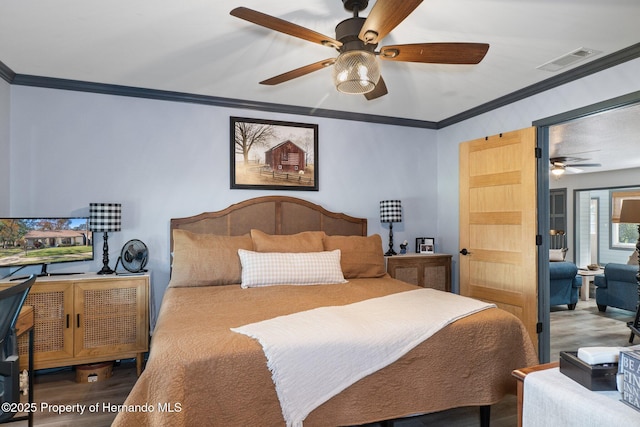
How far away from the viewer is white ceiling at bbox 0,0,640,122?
213 centimetres

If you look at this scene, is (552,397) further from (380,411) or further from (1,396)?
(1,396)

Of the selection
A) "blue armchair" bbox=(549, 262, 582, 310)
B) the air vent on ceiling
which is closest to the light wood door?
the air vent on ceiling

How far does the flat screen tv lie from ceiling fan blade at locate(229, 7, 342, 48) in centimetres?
245

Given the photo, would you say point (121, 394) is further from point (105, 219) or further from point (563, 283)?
point (563, 283)

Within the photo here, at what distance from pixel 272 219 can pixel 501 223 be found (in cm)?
227

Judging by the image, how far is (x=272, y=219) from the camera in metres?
3.79

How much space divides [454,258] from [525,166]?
143 centimetres

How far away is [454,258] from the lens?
4355 mm

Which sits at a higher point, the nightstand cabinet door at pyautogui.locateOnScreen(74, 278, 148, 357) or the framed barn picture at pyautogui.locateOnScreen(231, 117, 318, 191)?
the framed barn picture at pyautogui.locateOnScreen(231, 117, 318, 191)

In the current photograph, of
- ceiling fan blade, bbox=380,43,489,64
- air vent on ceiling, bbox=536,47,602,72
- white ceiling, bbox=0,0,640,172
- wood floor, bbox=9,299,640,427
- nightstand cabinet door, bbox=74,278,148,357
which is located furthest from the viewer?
nightstand cabinet door, bbox=74,278,148,357

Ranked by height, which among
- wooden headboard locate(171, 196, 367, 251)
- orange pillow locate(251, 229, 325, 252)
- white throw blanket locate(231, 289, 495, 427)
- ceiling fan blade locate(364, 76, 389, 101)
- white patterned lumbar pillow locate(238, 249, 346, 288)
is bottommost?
white throw blanket locate(231, 289, 495, 427)

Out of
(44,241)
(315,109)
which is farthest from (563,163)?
(44,241)

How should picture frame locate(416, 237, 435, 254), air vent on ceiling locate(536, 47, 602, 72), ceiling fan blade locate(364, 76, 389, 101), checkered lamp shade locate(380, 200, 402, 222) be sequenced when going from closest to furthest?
ceiling fan blade locate(364, 76, 389, 101)
air vent on ceiling locate(536, 47, 602, 72)
checkered lamp shade locate(380, 200, 402, 222)
picture frame locate(416, 237, 435, 254)

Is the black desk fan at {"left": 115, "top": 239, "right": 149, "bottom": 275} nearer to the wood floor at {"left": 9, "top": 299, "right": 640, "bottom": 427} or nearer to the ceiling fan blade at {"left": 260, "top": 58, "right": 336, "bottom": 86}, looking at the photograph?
the wood floor at {"left": 9, "top": 299, "right": 640, "bottom": 427}
